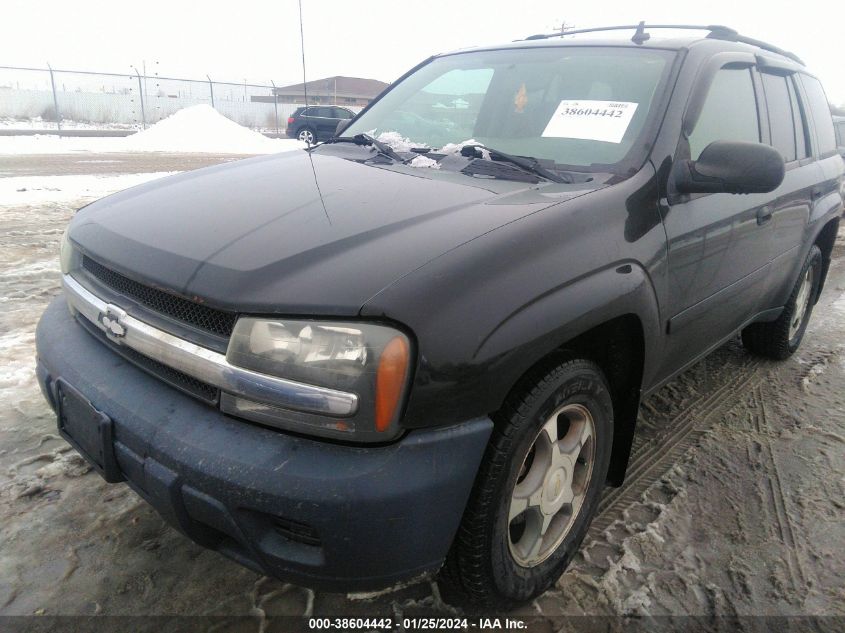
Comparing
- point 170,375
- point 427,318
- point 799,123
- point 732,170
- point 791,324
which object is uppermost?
point 799,123

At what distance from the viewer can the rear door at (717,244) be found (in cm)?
219

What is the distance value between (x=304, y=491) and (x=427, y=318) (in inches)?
18.7

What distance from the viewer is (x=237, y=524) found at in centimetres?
143

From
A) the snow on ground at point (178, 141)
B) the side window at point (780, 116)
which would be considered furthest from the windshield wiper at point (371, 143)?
the snow on ground at point (178, 141)

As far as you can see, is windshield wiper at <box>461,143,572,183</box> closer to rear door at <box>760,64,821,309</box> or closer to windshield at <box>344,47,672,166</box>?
windshield at <box>344,47,672,166</box>

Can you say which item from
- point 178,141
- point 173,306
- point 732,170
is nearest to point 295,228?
point 173,306

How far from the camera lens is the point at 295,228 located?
1.73 metres

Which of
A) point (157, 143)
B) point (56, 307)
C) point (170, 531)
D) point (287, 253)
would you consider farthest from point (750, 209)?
point (157, 143)

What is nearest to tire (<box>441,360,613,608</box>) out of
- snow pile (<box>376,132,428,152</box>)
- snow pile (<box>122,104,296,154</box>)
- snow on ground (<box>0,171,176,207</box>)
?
snow pile (<box>376,132,428,152</box>)

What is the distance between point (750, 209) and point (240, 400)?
2.27 m

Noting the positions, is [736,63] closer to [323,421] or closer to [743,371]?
[743,371]

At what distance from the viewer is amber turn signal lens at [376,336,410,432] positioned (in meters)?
1.38

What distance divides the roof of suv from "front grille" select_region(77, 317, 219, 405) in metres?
2.19

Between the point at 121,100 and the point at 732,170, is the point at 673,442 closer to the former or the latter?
the point at 732,170
